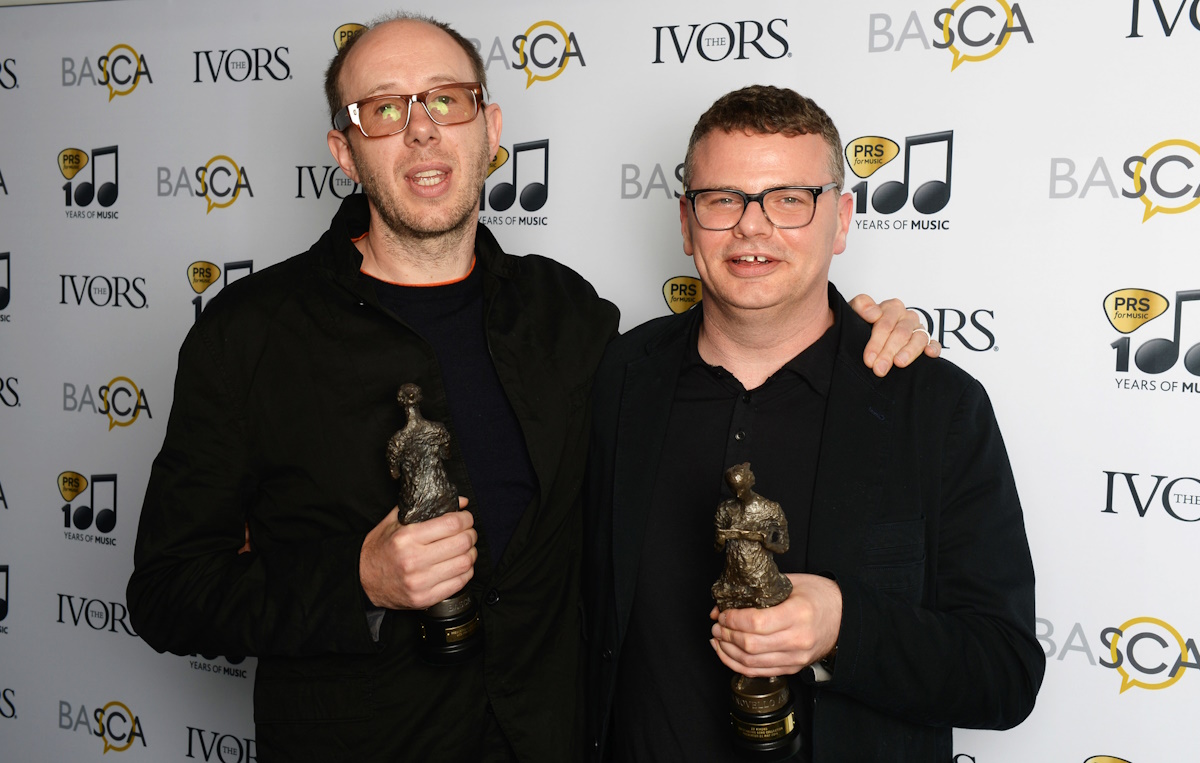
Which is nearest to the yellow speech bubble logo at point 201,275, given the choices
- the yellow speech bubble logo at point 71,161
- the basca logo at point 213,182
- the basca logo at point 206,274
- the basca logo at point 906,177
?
the basca logo at point 206,274

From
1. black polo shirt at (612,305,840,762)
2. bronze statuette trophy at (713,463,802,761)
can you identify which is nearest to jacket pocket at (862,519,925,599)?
black polo shirt at (612,305,840,762)

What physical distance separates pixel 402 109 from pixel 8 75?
93.3 inches

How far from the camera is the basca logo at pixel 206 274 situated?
3.11 m

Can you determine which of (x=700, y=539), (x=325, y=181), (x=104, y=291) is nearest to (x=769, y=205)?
(x=700, y=539)

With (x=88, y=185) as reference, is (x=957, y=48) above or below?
above

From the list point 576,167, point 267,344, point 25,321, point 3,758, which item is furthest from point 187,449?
point 3,758

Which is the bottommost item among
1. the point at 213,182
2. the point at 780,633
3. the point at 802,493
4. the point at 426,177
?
the point at 780,633

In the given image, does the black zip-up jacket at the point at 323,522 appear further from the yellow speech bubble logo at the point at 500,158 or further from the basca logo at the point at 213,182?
the basca logo at the point at 213,182

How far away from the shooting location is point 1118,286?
2.25 m

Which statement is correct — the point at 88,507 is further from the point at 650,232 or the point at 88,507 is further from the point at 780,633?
the point at 780,633

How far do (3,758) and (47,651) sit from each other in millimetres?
524

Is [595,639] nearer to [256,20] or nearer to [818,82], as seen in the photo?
[818,82]

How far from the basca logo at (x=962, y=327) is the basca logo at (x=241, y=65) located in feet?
7.13

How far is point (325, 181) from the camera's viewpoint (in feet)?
9.82
